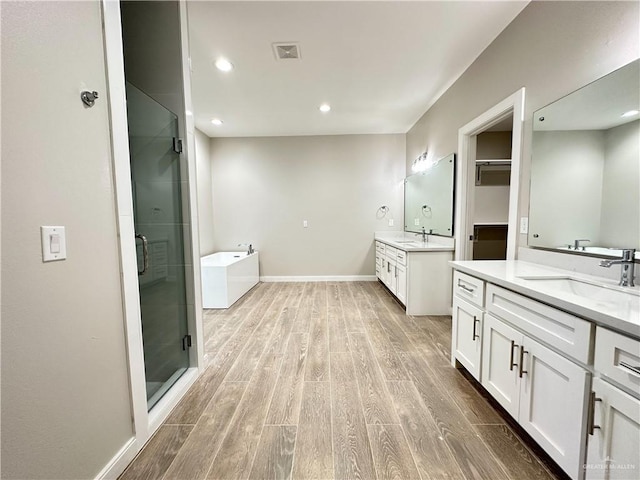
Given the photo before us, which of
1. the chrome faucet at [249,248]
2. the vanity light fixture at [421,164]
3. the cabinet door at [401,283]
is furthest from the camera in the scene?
the chrome faucet at [249,248]

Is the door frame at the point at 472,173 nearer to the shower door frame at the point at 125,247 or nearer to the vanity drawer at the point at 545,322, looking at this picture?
the vanity drawer at the point at 545,322

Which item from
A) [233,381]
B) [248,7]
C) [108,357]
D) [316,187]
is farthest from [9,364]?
[316,187]

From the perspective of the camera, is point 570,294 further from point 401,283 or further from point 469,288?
point 401,283

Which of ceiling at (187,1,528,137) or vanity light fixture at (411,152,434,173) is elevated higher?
ceiling at (187,1,528,137)

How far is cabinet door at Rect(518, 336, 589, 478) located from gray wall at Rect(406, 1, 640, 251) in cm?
108

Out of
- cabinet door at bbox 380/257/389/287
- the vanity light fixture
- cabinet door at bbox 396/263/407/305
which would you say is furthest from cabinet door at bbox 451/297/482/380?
the vanity light fixture

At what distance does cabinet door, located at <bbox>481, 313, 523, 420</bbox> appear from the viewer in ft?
4.17

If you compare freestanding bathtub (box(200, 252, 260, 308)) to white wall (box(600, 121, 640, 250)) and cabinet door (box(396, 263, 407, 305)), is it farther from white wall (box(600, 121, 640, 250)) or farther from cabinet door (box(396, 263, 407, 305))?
white wall (box(600, 121, 640, 250))

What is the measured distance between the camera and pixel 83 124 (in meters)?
0.99

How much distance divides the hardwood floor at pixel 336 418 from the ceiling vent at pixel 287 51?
2.73 m

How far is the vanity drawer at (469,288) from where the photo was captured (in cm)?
156

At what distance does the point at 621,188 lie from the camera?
50.5 inches

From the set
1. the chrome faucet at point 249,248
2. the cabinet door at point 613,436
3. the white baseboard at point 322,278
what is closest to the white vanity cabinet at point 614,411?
the cabinet door at point 613,436

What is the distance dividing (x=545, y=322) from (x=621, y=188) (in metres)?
0.87
